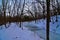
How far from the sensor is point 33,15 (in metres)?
2.06

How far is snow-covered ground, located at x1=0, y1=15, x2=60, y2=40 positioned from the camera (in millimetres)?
2002

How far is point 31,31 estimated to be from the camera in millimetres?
2055

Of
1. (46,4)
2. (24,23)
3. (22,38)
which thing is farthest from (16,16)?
(46,4)

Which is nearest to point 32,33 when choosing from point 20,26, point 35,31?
point 35,31

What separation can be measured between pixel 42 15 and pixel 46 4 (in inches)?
5.9

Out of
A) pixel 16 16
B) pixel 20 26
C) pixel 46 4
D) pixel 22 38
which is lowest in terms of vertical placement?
pixel 22 38

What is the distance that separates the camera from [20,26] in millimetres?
2041

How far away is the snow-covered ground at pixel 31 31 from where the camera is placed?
2002mm

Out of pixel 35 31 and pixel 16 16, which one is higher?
pixel 16 16

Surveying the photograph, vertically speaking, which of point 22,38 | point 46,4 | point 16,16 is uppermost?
point 46,4

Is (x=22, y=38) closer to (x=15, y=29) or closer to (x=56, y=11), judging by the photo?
(x=15, y=29)

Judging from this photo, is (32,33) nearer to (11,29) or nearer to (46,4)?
(11,29)

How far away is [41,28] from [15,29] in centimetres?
33

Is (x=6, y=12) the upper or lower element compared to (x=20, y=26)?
upper
